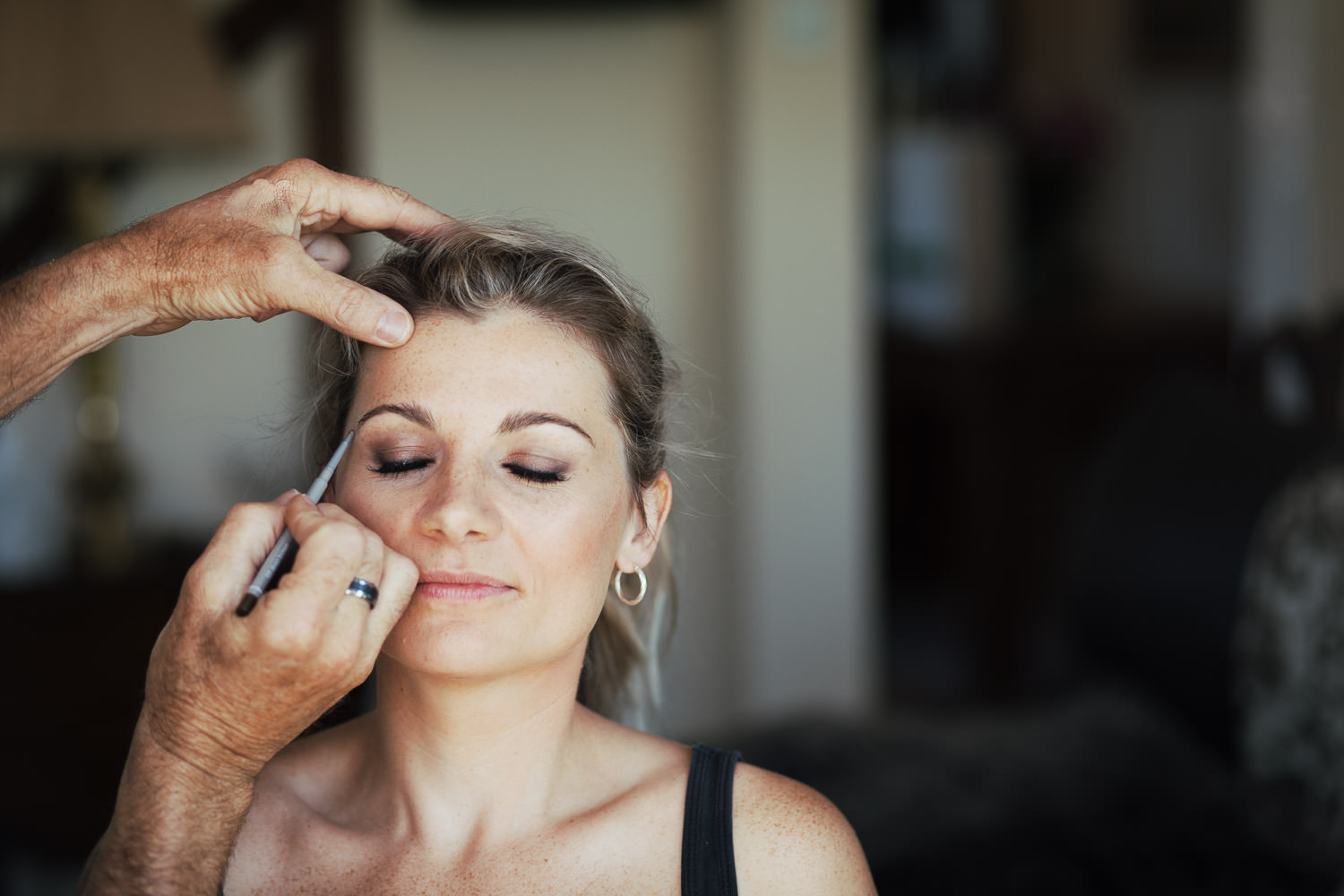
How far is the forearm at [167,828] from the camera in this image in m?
0.86

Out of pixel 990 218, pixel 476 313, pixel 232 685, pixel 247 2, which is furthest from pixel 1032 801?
pixel 247 2

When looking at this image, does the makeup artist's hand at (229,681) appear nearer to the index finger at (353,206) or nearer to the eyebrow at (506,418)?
the eyebrow at (506,418)

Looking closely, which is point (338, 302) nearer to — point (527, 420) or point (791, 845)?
point (527, 420)

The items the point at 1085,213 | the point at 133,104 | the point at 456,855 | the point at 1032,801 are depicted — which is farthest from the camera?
the point at 1085,213

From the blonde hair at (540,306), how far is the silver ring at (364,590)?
27 centimetres

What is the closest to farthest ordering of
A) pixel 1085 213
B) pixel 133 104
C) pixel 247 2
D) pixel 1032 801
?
pixel 1032 801, pixel 133 104, pixel 247 2, pixel 1085 213

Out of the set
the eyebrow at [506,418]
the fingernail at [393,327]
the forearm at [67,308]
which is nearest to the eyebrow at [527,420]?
the eyebrow at [506,418]

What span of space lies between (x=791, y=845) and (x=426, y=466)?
413 millimetres

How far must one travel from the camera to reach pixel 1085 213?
3.46 m

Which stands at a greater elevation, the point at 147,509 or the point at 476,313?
the point at 476,313

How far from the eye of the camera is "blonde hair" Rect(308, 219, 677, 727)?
1067 millimetres

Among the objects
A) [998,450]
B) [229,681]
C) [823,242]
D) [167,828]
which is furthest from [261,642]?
[998,450]

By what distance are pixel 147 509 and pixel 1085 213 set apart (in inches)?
100

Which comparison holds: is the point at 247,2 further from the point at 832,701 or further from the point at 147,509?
→ the point at 832,701
